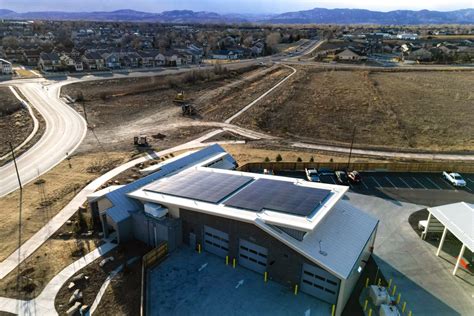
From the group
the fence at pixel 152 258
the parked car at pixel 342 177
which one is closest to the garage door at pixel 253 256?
the fence at pixel 152 258

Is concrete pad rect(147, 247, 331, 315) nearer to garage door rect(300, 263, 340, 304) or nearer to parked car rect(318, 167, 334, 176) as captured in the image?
garage door rect(300, 263, 340, 304)

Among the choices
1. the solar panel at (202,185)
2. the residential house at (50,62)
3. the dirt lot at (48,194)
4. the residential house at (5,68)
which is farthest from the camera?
the residential house at (50,62)

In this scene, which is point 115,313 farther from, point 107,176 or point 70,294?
point 107,176

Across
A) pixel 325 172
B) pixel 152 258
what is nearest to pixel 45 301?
pixel 152 258

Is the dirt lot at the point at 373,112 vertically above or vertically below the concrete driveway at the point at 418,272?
above

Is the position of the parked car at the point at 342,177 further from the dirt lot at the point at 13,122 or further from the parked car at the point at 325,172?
the dirt lot at the point at 13,122

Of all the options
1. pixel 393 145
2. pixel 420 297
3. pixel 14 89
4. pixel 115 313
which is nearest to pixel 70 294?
pixel 115 313

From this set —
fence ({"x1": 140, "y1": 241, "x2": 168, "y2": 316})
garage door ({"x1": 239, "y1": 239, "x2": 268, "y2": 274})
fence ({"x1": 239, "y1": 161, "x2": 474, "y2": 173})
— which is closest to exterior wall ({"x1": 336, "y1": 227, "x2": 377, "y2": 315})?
garage door ({"x1": 239, "y1": 239, "x2": 268, "y2": 274})
